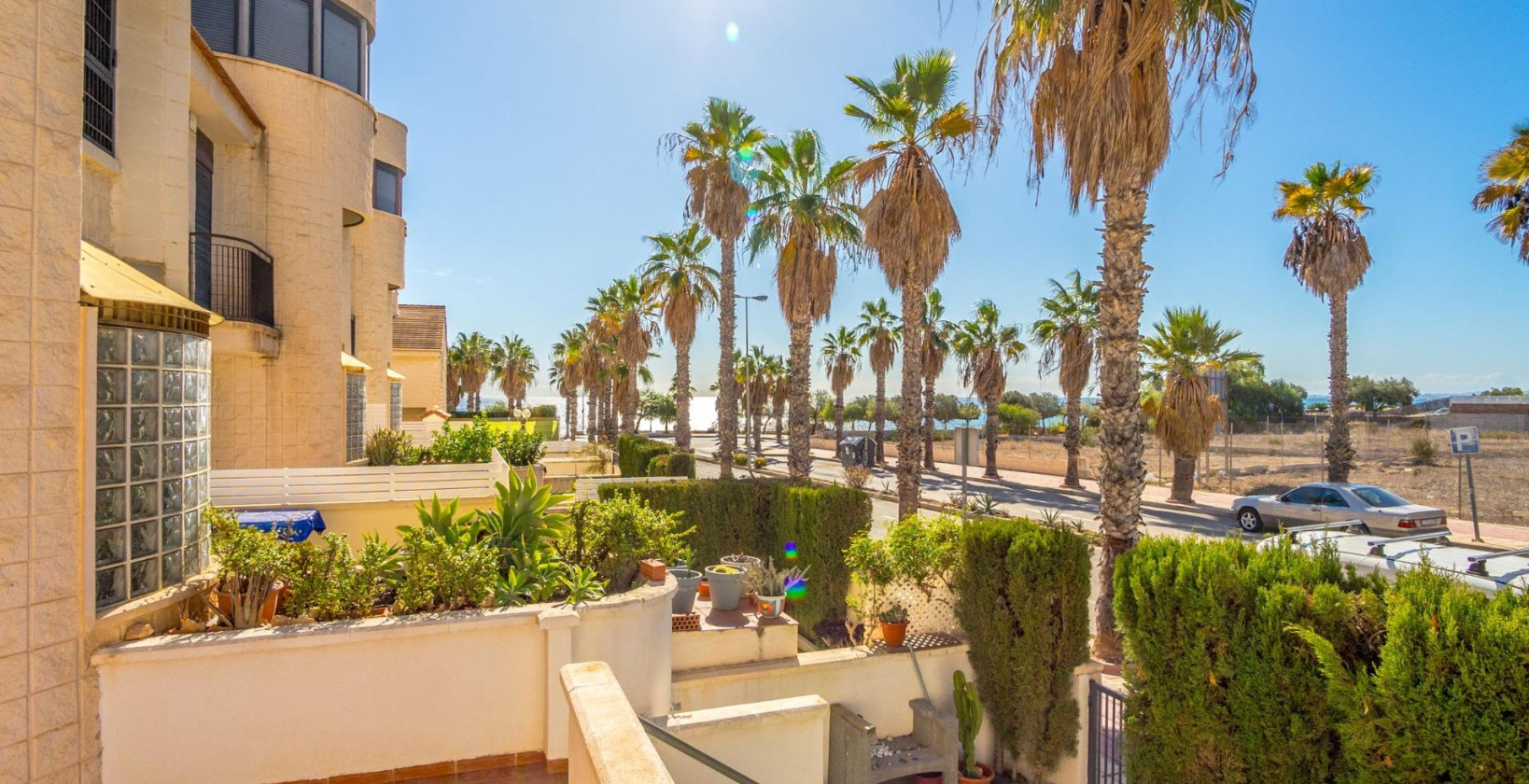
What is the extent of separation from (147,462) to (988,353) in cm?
3294

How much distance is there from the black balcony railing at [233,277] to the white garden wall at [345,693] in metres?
7.59

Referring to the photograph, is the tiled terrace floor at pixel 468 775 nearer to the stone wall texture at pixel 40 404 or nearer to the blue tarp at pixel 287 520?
the stone wall texture at pixel 40 404

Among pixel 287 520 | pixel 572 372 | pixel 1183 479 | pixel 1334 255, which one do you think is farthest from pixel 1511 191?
pixel 572 372

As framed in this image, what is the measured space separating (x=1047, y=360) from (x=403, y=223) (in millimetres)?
23765

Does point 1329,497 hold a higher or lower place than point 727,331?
lower

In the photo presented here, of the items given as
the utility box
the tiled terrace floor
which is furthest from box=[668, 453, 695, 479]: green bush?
the tiled terrace floor

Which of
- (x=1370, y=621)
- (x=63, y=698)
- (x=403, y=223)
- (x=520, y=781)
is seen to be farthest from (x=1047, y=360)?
(x=63, y=698)

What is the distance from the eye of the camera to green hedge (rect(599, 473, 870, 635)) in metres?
11.7

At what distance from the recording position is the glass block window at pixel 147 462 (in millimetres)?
4715

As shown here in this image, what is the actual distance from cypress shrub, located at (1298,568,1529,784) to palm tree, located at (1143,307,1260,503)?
71.6ft

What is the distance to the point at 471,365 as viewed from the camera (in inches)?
2210

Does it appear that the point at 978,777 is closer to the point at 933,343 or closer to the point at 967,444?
the point at 967,444

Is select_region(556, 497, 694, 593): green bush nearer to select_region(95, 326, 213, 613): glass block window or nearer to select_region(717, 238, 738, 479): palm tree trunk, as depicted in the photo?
select_region(95, 326, 213, 613): glass block window

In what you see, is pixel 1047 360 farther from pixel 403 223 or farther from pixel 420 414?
pixel 420 414
